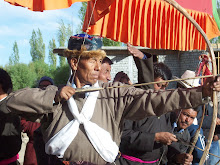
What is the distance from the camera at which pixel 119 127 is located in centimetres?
196

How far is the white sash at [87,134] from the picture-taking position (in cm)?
181

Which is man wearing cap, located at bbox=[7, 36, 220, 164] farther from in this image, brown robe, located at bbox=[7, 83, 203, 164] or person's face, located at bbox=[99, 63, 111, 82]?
person's face, located at bbox=[99, 63, 111, 82]

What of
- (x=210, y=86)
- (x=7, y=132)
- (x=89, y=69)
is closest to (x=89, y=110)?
(x=89, y=69)

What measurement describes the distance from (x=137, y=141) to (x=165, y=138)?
245mm

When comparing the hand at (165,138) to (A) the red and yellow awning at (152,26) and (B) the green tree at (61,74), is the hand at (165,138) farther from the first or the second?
(B) the green tree at (61,74)

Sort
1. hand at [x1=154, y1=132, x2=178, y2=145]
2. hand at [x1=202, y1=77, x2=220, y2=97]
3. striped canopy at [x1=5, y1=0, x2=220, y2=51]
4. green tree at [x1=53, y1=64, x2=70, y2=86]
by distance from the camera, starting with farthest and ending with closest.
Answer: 1. green tree at [x1=53, y1=64, x2=70, y2=86]
2. striped canopy at [x1=5, y1=0, x2=220, y2=51]
3. hand at [x1=154, y1=132, x2=178, y2=145]
4. hand at [x1=202, y1=77, x2=220, y2=97]

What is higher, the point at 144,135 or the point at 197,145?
the point at 144,135

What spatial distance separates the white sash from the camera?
5.95 ft

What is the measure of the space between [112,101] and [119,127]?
20cm

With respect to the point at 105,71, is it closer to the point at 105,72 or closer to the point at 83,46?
the point at 105,72

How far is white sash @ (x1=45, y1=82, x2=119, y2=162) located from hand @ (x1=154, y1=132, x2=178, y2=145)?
2.28 ft

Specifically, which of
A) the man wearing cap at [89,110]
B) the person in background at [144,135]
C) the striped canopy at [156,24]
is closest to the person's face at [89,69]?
the man wearing cap at [89,110]

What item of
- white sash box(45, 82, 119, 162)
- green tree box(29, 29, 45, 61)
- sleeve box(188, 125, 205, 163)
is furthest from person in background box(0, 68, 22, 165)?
green tree box(29, 29, 45, 61)

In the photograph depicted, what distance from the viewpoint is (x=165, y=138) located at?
2404 mm
